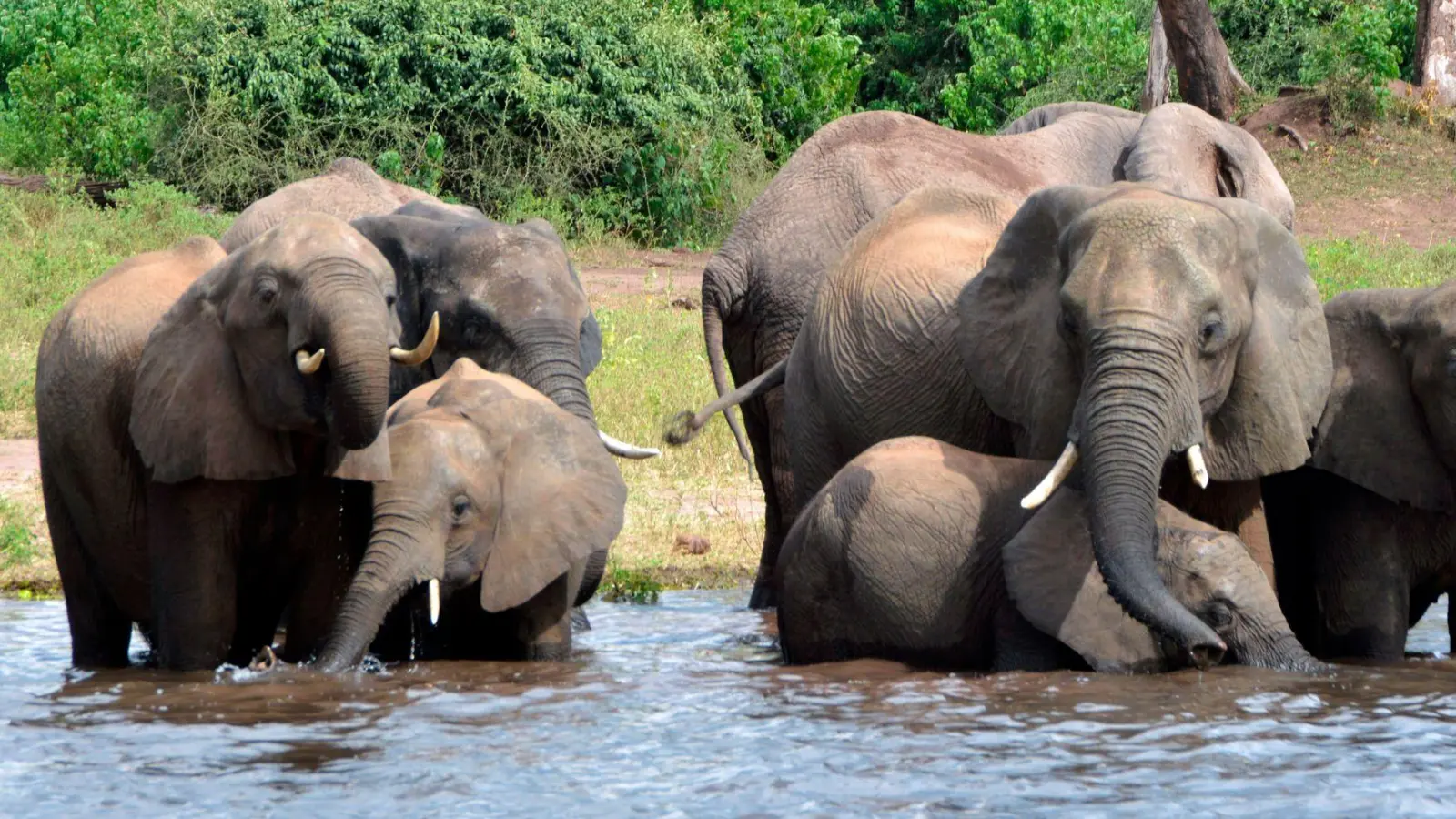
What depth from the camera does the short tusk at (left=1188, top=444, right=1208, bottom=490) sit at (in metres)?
5.99

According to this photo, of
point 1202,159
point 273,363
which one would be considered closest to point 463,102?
point 1202,159

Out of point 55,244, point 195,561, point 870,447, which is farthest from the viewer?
point 55,244

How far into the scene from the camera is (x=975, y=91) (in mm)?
23891

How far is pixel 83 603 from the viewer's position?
23.2 feet

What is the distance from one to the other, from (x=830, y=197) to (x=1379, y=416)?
105 inches

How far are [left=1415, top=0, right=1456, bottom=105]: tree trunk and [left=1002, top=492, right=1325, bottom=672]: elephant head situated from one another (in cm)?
1649

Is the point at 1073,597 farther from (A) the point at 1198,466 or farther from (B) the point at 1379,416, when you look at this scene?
(B) the point at 1379,416

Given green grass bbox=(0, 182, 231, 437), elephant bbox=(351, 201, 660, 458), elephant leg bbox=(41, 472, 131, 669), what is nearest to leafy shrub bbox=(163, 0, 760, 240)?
green grass bbox=(0, 182, 231, 437)

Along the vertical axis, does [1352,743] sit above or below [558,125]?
below

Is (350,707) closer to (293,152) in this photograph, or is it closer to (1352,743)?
(1352,743)

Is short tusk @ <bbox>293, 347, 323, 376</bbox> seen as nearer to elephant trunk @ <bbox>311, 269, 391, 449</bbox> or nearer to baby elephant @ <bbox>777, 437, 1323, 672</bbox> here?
elephant trunk @ <bbox>311, 269, 391, 449</bbox>

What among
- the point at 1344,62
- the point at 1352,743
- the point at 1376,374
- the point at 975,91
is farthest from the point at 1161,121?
the point at 975,91

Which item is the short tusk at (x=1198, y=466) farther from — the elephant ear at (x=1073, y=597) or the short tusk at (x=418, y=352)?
the short tusk at (x=418, y=352)

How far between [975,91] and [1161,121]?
1514 cm
